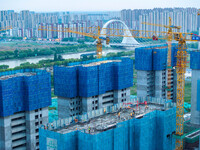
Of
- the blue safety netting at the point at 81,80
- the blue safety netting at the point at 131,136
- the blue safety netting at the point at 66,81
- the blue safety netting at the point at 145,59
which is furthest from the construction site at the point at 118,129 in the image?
the blue safety netting at the point at 145,59

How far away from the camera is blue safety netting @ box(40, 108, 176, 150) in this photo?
9.76 meters

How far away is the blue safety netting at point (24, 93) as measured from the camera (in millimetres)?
12031

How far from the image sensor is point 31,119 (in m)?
12.8

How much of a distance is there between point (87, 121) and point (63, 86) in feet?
13.0

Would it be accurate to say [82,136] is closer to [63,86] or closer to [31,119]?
[31,119]

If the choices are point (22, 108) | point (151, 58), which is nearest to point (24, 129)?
point (22, 108)

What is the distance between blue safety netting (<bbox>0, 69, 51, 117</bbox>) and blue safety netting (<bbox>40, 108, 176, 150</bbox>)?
99.7 inches

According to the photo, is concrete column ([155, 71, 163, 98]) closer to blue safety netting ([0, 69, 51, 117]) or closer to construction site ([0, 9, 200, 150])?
construction site ([0, 9, 200, 150])

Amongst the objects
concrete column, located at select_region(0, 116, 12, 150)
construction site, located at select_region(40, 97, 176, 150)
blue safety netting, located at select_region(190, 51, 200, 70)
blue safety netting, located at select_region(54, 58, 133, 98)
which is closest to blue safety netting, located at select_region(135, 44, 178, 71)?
blue safety netting, located at select_region(190, 51, 200, 70)

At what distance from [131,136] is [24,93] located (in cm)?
418

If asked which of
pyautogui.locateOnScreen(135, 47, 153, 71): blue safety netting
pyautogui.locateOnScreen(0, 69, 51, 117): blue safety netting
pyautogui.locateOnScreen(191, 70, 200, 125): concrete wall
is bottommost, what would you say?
pyautogui.locateOnScreen(191, 70, 200, 125): concrete wall

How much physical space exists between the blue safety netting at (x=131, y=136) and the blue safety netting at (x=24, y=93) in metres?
2.53

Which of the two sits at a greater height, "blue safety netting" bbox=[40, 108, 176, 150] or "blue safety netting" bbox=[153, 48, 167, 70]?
"blue safety netting" bbox=[153, 48, 167, 70]

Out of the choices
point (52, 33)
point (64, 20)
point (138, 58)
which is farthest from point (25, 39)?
point (138, 58)
